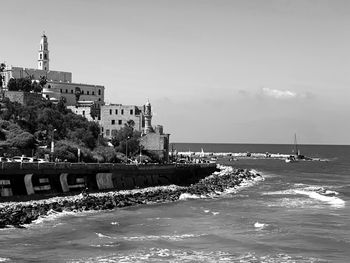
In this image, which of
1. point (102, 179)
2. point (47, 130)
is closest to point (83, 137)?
point (47, 130)

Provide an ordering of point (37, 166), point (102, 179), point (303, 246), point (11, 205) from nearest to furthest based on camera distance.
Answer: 1. point (303, 246)
2. point (11, 205)
3. point (37, 166)
4. point (102, 179)

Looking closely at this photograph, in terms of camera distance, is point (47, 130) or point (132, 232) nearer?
point (132, 232)

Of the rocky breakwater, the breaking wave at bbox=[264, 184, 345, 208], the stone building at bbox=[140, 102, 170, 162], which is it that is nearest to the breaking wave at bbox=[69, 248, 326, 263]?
the rocky breakwater

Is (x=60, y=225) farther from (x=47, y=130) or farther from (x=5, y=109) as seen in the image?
(x=5, y=109)

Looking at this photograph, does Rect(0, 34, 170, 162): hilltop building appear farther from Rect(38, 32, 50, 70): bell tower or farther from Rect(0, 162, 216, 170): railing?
Rect(0, 162, 216, 170): railing

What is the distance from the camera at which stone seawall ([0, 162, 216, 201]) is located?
6317 cm

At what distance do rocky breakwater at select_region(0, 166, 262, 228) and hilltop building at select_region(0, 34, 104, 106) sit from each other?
50.0 metres

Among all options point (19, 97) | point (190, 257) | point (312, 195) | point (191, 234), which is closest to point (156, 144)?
point (19, 97)

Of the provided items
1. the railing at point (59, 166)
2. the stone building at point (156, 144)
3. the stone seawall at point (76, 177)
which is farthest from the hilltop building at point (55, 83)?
the railing at point (59, 166)

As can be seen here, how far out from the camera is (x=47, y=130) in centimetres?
9744

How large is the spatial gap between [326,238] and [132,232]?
16.8m

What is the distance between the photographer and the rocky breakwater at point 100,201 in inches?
2102

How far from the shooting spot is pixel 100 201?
66250 mm

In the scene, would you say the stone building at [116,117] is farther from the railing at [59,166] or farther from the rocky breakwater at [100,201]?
the railing at [59,166]
